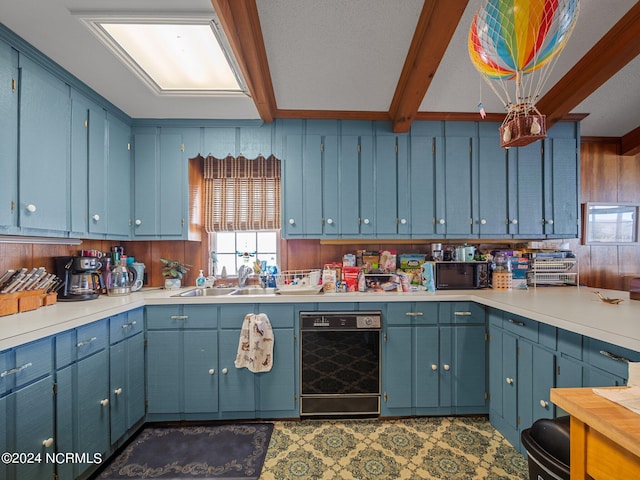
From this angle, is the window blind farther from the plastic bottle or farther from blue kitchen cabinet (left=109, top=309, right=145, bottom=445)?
blue kitchen cabinet (left=109, top=309, right=145, bottom=445)

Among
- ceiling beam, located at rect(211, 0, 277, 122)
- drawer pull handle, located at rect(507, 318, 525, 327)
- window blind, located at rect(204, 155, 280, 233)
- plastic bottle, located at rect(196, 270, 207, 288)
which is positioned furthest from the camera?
window blind, located at rect(204, 155, 280, 233)

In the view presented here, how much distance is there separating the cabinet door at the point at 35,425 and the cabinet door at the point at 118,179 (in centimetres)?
127

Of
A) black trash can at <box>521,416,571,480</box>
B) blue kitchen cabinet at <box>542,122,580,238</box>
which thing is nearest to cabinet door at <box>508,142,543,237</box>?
blue kitchen cabinet at <box>542,122,580,238</box>

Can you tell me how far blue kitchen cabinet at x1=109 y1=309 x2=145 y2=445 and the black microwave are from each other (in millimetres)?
2355

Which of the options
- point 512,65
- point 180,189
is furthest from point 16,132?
point 512,65

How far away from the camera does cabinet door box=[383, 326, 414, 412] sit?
7.04 ft

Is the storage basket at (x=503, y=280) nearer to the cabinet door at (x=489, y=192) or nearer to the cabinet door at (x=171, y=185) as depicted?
the cabinet door at (x=489, y=192)

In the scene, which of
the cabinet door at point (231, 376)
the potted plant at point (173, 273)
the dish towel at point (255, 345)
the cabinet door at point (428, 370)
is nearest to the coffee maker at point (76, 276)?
the potted plant at point (173, 273)

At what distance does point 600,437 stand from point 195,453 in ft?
6.88

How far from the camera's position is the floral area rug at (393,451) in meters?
1.66

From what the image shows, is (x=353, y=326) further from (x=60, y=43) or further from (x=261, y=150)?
(x=60, y=43)

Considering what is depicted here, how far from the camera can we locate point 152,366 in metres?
2.09

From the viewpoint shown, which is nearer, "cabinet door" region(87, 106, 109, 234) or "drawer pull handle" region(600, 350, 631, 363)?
"drawer pull handle" region(600, 350, 631, 363)

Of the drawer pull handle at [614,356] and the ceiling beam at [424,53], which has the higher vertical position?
the ceiling beam at [424,53]
